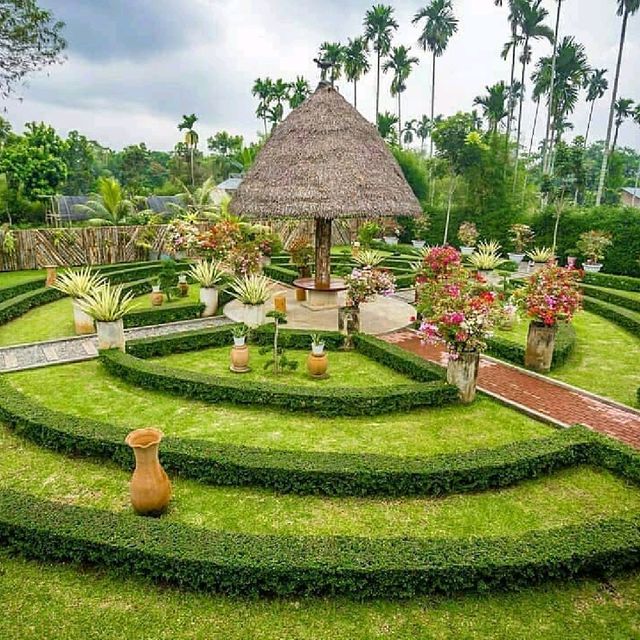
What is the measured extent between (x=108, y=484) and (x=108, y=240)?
17.3 metres

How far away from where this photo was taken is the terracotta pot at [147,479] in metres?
4.86

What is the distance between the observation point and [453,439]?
22.0 ft

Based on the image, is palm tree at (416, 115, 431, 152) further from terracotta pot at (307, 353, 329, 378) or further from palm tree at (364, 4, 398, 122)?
terracotta pot at (307, 353, 329, 378)

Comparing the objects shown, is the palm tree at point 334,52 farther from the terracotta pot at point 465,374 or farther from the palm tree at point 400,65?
the terracotta pot at point 465,374

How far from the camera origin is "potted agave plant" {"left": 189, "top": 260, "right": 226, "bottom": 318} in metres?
12.6

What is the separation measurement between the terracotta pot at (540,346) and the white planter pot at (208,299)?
26.0 feet

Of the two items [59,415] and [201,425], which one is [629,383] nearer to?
[201,425]

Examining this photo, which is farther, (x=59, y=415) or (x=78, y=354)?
(x=78, y=354)

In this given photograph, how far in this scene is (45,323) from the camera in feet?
40.3

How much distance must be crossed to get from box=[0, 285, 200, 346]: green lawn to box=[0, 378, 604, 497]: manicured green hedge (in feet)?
18.9

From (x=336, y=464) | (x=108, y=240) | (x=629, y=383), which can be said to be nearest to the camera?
(x=336, y=464)

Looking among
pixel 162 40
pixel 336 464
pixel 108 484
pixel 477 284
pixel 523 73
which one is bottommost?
pixel 108 484

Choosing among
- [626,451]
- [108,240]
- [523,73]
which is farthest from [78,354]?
[523,73]

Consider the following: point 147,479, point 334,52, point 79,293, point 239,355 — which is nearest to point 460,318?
point 239,355
